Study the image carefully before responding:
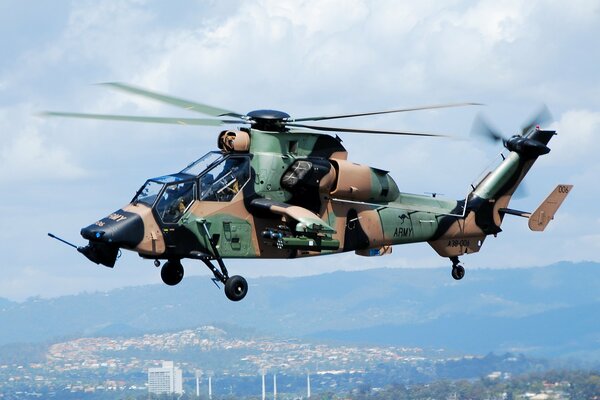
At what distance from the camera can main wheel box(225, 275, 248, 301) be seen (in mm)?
38281

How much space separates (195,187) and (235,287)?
305 cm

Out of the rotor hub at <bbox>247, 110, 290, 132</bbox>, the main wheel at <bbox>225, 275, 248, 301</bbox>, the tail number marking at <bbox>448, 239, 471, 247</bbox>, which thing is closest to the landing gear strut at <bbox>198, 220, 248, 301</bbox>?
the main wheel at <bbox>225, 275, 248, 301</bbox>

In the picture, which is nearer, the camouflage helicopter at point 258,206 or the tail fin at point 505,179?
the camouflage helicopter at point 258,206

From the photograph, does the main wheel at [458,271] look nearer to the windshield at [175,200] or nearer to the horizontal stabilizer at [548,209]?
the horizontal stabilizer at [548,209]

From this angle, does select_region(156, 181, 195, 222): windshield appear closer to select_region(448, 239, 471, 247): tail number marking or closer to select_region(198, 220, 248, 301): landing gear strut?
select_region(198, 220, 248, 301): landing gear strut

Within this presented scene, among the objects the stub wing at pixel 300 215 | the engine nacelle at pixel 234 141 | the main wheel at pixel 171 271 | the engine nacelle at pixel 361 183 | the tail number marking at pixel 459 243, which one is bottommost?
the main wheel at pixel 171 271

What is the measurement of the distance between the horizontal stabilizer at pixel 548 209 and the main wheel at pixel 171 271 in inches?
539

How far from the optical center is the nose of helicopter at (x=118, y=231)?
37.0 m

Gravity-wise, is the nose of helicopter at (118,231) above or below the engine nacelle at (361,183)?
below

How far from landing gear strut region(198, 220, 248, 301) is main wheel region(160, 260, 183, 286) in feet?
6.24

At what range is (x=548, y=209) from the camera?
47938 millimetres

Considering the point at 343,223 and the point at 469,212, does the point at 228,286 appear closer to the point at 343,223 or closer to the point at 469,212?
the point at 343,223

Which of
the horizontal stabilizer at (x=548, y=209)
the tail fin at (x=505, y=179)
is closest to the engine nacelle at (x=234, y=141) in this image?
the tail fin at (x=505, y=179)

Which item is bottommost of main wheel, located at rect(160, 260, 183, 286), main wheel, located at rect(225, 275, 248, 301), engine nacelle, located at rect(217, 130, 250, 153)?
main wheel, located at rect(225, 275, 248, 301)
